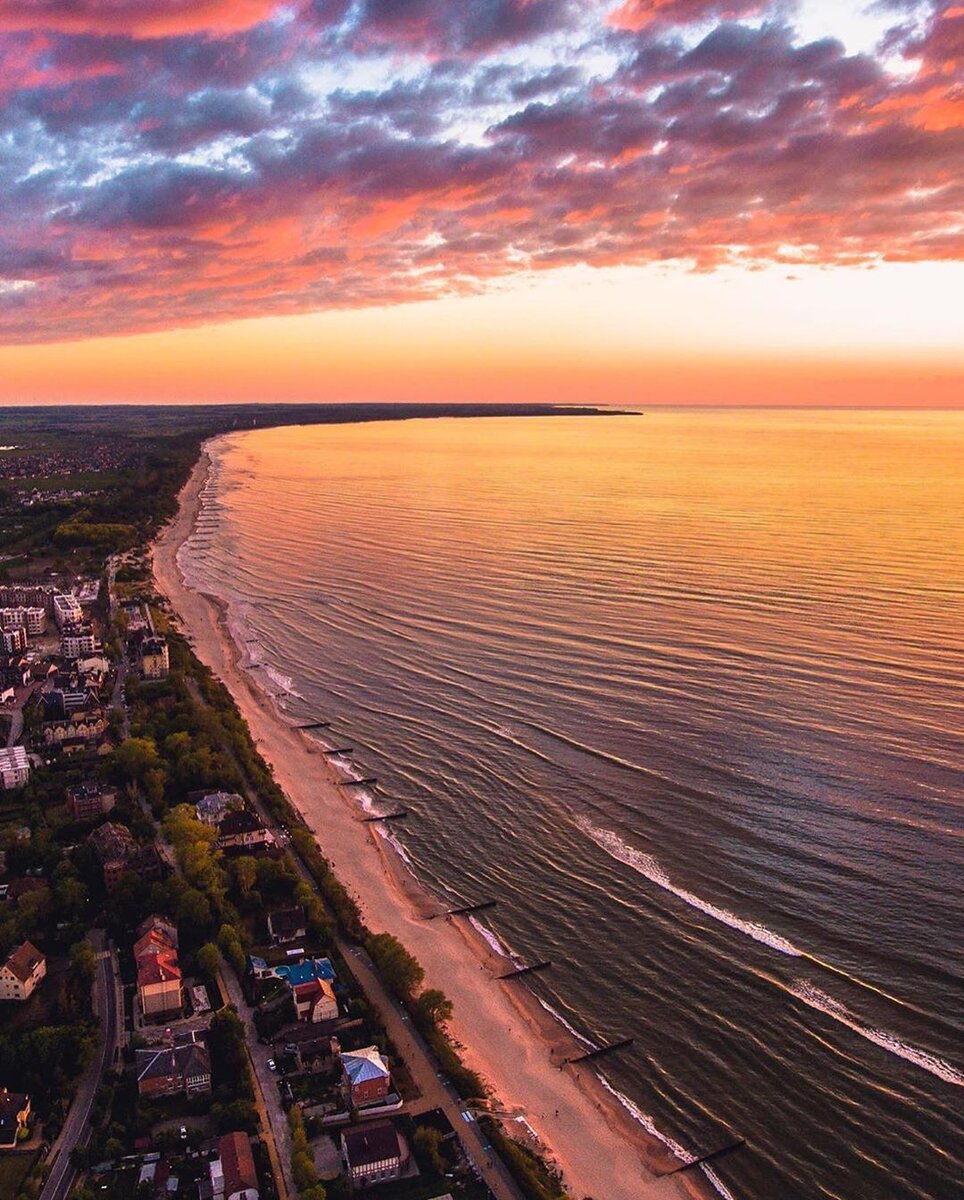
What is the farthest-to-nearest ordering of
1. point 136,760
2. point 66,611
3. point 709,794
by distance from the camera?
point 66,611
point 136,760
point 709,794

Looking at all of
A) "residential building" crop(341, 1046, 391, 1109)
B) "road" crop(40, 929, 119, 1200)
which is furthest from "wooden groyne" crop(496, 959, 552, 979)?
"road" crop(40, 929, 119, 1200)

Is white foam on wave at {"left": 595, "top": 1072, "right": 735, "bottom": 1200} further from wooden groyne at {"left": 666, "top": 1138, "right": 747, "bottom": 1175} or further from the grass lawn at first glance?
the grass lawn

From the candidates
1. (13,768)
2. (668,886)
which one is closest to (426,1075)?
(668,886)

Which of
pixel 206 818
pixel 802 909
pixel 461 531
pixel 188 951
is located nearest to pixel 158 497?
pixel 461 531

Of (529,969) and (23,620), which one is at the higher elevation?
(23,620)

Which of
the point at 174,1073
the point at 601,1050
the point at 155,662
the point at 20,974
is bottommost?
the point at 601,1050

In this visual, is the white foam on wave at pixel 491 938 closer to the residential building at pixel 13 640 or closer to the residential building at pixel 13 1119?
the residential building at pixel 13 1119

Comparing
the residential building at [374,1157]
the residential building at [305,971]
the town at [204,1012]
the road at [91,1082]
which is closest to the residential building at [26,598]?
the town at [204,1012]

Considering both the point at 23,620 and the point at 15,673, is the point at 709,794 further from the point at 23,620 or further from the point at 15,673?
the point at 23,620
